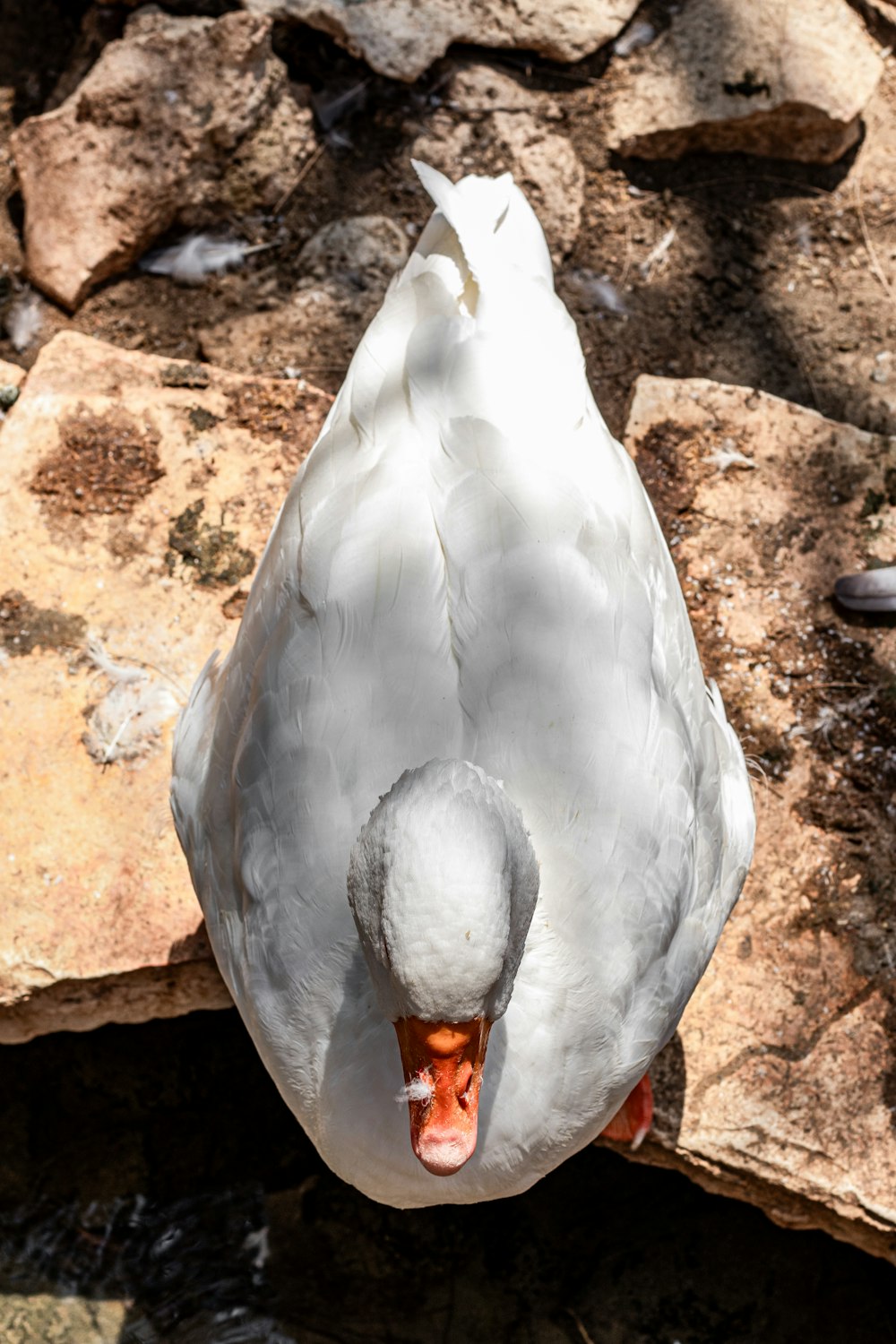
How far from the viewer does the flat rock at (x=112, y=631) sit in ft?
9.58

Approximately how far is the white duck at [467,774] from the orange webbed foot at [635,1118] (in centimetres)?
45

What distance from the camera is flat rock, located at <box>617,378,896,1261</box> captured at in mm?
2809

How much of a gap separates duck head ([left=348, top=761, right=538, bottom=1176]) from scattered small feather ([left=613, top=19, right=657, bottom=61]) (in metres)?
3.32

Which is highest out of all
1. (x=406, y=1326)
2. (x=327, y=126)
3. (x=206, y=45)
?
(x=206, y=45)

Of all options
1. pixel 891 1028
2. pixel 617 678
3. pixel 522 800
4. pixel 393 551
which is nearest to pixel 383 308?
pixel 393 551

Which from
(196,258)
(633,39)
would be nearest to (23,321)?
(196,258)

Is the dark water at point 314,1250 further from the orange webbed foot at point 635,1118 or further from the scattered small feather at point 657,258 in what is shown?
the scattered small feather at point 657,258

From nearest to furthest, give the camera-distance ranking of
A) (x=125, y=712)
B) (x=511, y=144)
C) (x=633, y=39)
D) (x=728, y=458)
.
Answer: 1. (x=125, y=712)
2. (x=728, y=458)
3. (x=511, y=144)
4. (x=633, y=39)

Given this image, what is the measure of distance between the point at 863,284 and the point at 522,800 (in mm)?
2830

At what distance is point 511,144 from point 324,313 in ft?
2.91

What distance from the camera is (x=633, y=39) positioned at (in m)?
4.26

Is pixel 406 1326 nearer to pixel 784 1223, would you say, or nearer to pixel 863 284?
pixel 784 1223

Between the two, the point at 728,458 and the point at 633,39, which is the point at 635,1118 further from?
the point at 633,39

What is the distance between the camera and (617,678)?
2312mm
